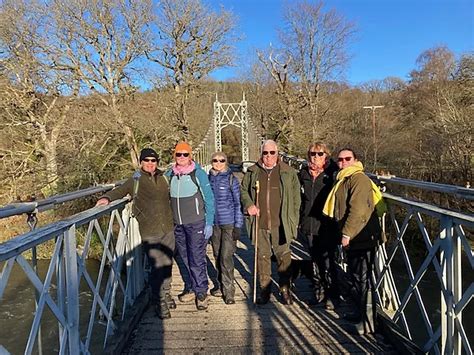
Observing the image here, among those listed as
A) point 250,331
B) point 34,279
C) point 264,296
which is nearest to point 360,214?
point 250,331

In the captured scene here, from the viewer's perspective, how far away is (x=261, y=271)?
341 centimetres

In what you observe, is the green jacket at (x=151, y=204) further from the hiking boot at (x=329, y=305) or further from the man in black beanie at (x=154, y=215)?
the hiking boot at (x=329, y=305)

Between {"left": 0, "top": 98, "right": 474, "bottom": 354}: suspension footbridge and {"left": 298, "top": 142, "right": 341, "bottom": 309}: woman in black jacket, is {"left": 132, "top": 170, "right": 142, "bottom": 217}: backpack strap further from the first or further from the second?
{"left": 298, "top": 142, "right": 341, "bottom": 309}: woman in black jacket

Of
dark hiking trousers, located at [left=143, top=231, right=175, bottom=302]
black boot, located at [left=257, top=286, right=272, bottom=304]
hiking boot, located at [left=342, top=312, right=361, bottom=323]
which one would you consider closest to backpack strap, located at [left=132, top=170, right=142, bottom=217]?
dark hiking trousers, located at [left=143, top=231, right=175, bottom=302]

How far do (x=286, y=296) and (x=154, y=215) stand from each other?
3.99 ft

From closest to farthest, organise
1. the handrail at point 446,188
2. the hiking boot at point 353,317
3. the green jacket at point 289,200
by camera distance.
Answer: the handrail at point 446,188 → the hiking boot at point 353,317 → the green jacket at point 289,200

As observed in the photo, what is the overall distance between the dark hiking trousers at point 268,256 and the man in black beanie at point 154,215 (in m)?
0.71

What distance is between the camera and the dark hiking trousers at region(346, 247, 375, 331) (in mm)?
2740

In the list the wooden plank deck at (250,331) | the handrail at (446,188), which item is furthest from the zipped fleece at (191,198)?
the handrail at (446,188)

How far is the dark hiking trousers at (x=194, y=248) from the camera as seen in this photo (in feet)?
10.6

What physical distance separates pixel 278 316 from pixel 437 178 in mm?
8589

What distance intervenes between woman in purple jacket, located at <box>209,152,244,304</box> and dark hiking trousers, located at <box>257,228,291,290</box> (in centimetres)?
21

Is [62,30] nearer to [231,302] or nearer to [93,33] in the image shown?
[93,33]

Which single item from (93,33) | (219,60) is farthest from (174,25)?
(93,33)
